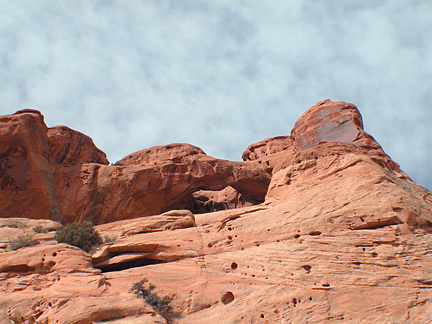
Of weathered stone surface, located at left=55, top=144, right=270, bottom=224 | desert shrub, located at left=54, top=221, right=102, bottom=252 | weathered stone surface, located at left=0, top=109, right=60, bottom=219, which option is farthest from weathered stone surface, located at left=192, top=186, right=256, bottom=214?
desert shrub, located at left=54, top=221, right=102, bottom=252

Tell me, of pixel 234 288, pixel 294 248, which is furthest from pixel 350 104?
pixel 234 288

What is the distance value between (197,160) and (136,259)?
59.2 ft

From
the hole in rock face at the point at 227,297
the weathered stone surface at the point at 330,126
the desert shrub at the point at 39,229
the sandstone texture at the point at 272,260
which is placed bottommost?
the hole in rock face at the point at 227,297

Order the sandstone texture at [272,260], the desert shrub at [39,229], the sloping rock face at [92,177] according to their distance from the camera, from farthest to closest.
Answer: the sloping rock face at [92,177] → the desert shrub at [39,229] → the sandstone texture at [272,260]

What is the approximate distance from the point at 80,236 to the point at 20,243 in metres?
2.24

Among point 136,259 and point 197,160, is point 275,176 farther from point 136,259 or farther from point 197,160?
point 197,160

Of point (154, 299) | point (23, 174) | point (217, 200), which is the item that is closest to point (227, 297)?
point (154, 299)

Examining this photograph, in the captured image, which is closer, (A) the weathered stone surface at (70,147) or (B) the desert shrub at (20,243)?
(B) the desert shrub at (20,243)

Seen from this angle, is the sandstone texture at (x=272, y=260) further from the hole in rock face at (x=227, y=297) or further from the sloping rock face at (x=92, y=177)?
the sloping rock face at (x=92, y=177)

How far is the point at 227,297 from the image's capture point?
470 inches

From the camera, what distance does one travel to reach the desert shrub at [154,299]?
445 inches

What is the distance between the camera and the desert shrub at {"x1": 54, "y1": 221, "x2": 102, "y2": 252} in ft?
48.4

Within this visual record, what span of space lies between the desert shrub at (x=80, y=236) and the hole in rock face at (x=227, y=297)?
6420 mm

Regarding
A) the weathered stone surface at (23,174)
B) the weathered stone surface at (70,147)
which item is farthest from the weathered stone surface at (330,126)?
the weathered stone surface at (23,174)
